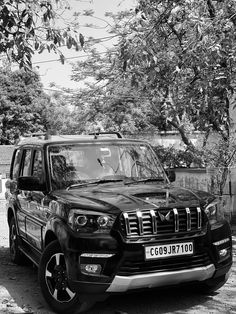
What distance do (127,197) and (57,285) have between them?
113 cm

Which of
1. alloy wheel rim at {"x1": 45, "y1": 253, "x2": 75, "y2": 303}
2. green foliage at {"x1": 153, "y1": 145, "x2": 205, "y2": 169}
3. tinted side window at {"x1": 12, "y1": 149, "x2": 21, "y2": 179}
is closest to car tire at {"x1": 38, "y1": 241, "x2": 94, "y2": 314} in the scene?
alloy wheel rim at {"x1": 45, "y1": 253, "x2": 75, "y2": 303}

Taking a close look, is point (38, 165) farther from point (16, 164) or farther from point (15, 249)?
point (15, 249)

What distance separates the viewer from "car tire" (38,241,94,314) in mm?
4277

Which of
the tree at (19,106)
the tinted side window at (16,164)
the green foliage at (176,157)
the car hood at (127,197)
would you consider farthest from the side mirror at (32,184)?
the tree at (19,106)

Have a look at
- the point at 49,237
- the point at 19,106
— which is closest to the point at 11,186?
the point at 49,237

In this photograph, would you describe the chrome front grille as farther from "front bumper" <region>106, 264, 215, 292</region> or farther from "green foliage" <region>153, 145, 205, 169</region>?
"green foliage" <region>153, 145, 205, 169</region>

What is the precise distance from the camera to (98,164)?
5391 mm

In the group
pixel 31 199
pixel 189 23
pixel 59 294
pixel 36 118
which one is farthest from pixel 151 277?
pixel 36 118

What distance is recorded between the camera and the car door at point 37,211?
5.17 m

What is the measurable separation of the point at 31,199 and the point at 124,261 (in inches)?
81.2

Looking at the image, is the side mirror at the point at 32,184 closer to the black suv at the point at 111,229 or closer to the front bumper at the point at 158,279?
the black suv at the point at 111,229

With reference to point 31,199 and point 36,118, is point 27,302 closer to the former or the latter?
point 31,199

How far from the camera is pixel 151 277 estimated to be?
4070 mm

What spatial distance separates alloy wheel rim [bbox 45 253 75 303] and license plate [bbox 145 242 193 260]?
0.86 m
